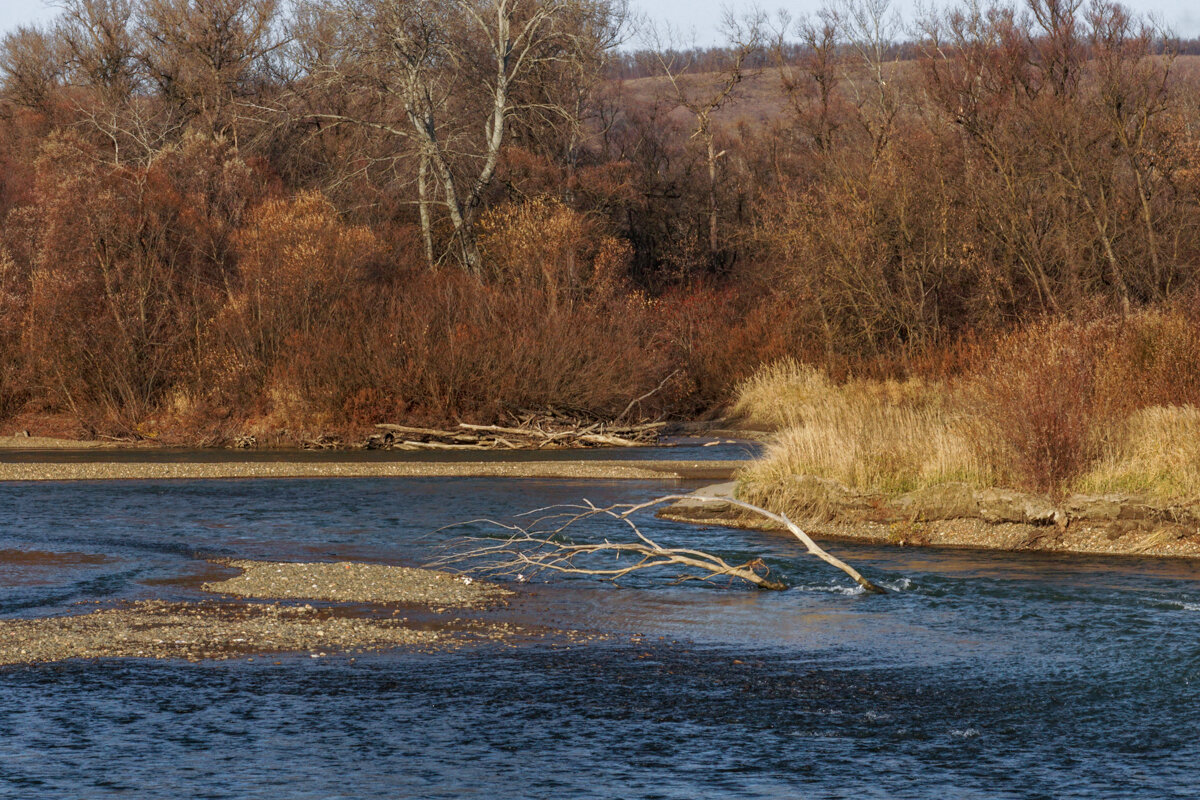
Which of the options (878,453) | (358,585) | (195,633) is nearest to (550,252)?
(878,453)

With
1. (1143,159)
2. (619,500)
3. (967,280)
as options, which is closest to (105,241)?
(619,500)

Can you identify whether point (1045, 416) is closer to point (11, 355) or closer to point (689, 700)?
point (689, 700)

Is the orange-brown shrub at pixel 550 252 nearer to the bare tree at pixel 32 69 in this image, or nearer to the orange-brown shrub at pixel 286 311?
the orange-brown shrub at pixel 286 311

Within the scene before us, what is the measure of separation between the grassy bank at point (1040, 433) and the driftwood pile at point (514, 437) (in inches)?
489

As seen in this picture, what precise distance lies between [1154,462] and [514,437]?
20813 mm

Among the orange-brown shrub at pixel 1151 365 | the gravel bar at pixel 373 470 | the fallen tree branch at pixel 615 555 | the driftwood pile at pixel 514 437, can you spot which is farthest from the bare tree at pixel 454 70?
the fallen tree branch at pixel 615 555

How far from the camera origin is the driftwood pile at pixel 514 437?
119 ft

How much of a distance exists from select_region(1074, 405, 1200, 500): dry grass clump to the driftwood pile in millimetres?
18201

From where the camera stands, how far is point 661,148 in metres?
62.4

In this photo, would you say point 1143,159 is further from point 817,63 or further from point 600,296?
point 817,63

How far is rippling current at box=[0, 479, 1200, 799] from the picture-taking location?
8.46 metres

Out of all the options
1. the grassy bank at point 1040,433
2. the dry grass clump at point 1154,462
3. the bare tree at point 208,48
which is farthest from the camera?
the bare tree at point 208,48

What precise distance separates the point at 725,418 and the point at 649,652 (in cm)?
3046

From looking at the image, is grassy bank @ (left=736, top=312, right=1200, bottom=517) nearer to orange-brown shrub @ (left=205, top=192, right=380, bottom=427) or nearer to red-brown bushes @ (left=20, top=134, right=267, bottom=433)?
orange-brown shrub @ (left=205, top=192, right=380, bottom=427)
